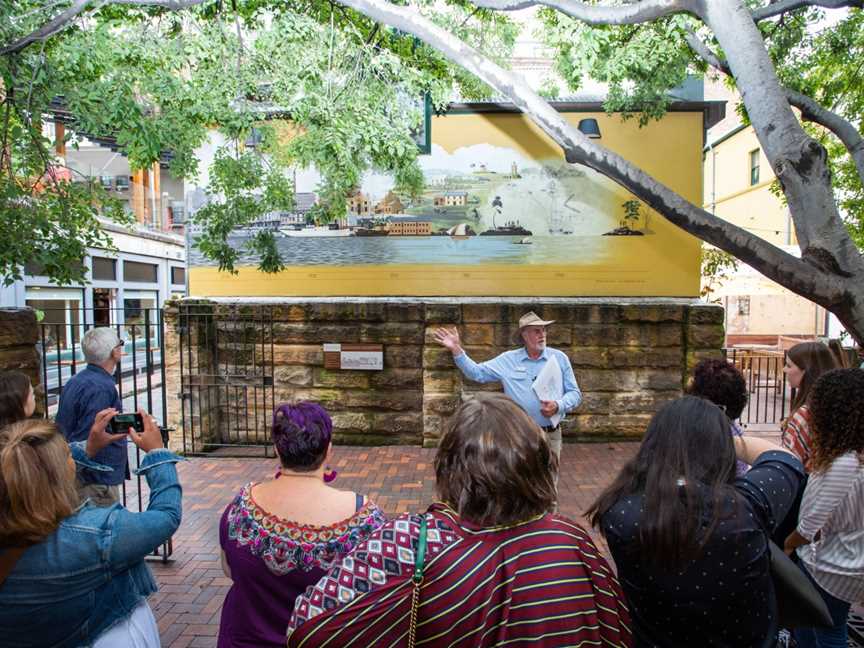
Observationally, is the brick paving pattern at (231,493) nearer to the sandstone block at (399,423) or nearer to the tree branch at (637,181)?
the sandstone block at (399,423)

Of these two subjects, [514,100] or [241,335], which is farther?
[241,335]

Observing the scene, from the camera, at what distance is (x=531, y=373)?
16.2ft

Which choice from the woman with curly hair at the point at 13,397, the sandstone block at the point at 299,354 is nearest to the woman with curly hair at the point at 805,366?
the woman with curly hair at the point at 13,397

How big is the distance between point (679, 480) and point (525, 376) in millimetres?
3140

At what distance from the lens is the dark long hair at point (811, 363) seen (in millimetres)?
3494

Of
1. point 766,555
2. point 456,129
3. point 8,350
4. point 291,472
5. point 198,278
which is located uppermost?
point 456,129

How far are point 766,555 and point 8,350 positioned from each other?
569cm

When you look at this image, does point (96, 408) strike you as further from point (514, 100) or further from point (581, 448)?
point (581, 448)

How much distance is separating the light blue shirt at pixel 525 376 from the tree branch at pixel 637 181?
6.36ft

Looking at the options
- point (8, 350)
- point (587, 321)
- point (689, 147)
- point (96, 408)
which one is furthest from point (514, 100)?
point (8, 350)

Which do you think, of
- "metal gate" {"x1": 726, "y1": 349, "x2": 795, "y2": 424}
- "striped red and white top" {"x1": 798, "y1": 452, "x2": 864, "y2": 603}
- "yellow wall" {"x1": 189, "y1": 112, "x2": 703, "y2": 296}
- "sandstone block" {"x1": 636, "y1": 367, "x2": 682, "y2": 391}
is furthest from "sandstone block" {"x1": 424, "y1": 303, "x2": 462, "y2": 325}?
"striped red and white top" {"x1": 798, "y1": 452, "x2": 864, "y2": 603}

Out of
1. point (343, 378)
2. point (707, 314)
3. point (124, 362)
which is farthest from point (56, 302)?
point (707, 314)

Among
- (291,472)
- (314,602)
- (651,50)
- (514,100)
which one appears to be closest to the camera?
(314,602)

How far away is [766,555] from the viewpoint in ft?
5.93
